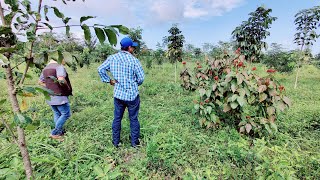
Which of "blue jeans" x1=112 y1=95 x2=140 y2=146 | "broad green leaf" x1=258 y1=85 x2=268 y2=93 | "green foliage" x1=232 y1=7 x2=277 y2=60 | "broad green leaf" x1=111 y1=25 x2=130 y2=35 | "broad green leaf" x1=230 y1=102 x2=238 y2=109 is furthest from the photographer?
"green foliage" x1=232 y1=7 x2=277 y2=60

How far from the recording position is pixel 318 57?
660 inches

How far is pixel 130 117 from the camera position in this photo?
2.90 m

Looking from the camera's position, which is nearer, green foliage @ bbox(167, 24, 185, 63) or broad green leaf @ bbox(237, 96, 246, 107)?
broad green leaf @ bbox(237, 96, 246, 107)

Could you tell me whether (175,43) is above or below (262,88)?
above

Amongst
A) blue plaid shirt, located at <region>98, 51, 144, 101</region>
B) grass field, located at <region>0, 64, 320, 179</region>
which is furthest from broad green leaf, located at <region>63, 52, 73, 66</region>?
blue plaid shirt, located at <region>98, 51, 144, 101</region>

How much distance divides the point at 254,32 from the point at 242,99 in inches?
196

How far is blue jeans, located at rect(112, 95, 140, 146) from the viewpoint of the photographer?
282cm

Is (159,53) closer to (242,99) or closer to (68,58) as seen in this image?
(242,99)

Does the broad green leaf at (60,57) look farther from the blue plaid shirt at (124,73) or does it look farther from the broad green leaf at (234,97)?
the broad green leaf at (234,97)

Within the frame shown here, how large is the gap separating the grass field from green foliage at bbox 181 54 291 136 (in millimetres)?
217

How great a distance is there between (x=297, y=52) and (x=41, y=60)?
1010 centimetres

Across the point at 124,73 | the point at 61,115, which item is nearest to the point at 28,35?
the point at 124,73

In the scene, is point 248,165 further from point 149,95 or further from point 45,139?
point 149,95

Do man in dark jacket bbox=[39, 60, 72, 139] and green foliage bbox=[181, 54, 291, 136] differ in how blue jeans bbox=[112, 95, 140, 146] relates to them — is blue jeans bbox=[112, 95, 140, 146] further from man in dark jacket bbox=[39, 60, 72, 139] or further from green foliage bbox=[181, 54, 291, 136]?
green foliage bbox=[181, 54, 291, 136]
